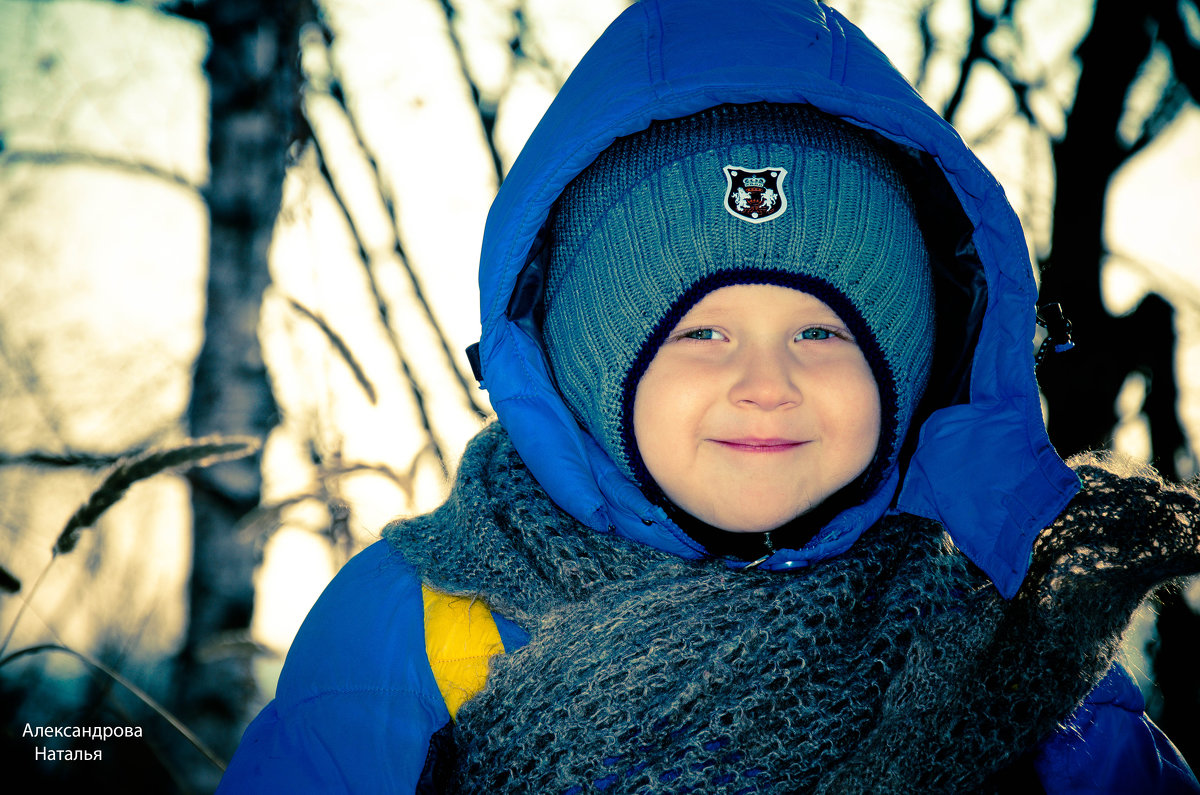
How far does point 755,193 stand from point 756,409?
1.50 feet

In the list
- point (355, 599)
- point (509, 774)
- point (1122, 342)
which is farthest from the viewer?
point (1122, 342)

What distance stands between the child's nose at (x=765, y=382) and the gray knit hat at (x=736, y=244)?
6.8 inches

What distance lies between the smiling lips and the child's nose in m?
0.07

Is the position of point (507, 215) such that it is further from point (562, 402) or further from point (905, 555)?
point (905, 555)

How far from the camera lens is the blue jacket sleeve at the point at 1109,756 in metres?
1.40

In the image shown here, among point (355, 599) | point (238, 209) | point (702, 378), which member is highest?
point (238, 209)

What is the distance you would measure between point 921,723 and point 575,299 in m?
1.07

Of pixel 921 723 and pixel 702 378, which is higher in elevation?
pixel 702 378

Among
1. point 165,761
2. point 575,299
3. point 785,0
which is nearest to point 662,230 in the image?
point 575,299

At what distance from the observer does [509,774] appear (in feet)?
3.92

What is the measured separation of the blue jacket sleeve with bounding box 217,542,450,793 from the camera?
126cm

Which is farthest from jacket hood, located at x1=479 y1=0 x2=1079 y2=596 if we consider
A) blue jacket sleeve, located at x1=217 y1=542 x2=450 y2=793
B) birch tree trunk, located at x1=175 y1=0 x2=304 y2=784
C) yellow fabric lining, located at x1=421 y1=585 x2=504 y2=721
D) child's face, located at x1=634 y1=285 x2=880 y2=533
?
birch tree trunk, located at x1=175 y1=0 x2=304 y2=784

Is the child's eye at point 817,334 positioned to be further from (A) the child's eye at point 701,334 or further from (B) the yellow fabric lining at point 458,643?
(B) the yellow fabric lining at point 458,643

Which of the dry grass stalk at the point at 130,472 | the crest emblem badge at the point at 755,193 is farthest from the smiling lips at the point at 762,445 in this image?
the dry grass stalk at the point at 130,472
